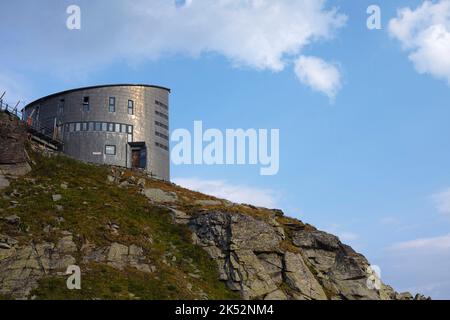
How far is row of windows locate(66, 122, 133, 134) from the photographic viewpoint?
86.8m

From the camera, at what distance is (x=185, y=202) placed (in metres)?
67.2

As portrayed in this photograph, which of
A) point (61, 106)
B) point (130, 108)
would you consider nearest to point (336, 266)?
point (130, 108)

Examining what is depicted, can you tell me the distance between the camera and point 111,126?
8719 cm

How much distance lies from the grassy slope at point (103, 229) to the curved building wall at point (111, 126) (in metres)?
18.3

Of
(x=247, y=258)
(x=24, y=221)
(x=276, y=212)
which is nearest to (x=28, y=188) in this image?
(x=24, y=221)

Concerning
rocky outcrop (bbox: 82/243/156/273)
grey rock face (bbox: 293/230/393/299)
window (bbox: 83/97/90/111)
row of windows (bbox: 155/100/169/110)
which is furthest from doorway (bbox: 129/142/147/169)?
rocky outcrop (bbox: 82/243/156/273)

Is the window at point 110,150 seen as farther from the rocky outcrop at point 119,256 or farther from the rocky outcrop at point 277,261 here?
the rocky outcrop at point 119,256

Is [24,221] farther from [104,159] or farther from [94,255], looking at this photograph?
[104,159]

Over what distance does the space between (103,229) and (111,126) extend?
117ft

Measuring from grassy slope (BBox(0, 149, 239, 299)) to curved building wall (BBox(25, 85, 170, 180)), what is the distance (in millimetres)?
18281

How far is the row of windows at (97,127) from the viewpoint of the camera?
285 feet

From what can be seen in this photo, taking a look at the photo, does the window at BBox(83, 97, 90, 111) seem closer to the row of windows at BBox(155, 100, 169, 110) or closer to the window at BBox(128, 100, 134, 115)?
the window at BBox(128, 100, 134, 115)

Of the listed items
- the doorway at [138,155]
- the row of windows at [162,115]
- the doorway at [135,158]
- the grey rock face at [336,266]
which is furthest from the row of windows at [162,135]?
the grey rock face at [336,266]

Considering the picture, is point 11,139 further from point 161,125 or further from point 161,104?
point 161,104
